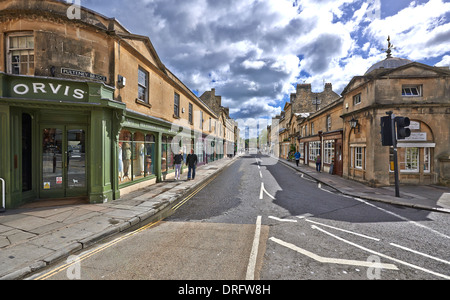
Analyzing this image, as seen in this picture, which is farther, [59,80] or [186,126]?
[186,126]

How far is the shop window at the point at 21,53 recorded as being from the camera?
7.01 m

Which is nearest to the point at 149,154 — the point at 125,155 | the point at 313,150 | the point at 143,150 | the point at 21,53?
the point at 143,150

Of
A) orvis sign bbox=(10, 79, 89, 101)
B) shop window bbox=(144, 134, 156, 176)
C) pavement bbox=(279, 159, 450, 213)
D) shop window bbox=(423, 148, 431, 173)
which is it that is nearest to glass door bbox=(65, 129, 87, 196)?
orvis sign bbox=(10, 79, 89, 101)

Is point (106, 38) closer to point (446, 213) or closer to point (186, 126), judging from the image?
point (186, 126)

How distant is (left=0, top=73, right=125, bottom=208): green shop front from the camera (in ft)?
21.4

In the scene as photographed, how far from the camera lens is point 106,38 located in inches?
310

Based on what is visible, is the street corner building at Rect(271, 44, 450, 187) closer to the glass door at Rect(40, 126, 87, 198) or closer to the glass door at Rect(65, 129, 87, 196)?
the glass door at Rect(65, 129, 87, 196)

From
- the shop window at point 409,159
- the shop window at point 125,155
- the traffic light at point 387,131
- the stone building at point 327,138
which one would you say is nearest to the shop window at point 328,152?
the stone building at point 327,138

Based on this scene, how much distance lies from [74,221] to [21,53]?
265 inches

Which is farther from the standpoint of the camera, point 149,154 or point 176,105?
point 176,105

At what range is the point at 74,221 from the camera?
5551mm

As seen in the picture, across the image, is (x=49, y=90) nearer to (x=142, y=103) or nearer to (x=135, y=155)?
(x=142, y=103)
